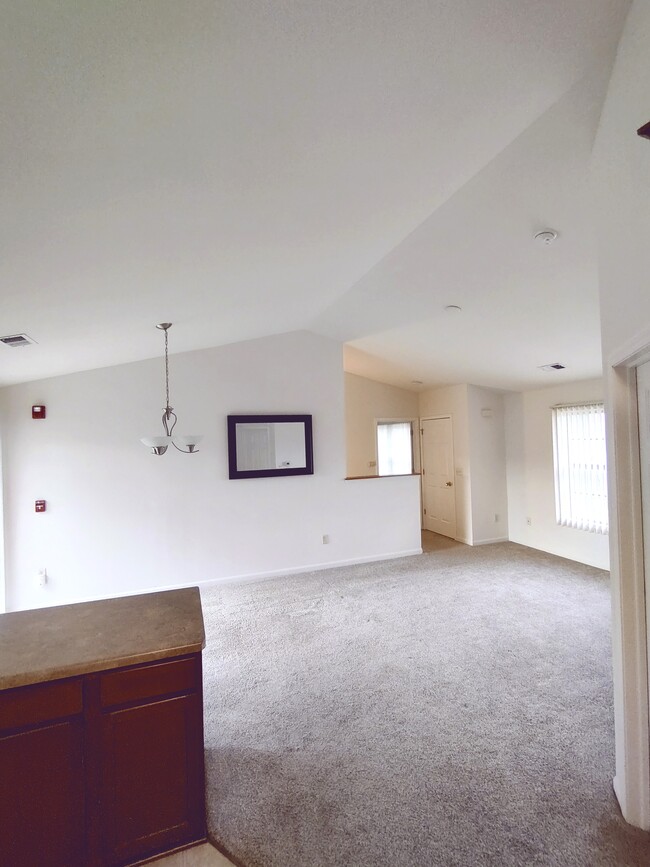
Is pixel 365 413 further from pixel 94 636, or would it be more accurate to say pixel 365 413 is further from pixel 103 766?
pixel 103 766

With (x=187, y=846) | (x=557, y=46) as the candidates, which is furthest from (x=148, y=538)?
(x=557, y=46)

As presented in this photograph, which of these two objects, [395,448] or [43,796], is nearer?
[43,796]

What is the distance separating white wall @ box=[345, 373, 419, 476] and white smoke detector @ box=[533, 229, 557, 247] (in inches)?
175

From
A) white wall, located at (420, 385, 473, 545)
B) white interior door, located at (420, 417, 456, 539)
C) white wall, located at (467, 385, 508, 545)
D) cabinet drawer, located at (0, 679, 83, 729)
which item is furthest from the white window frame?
cabinet drawer, located at (0, 679, 83, 729)

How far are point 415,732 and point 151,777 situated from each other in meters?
1.31

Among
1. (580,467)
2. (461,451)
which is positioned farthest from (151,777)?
(461,451)

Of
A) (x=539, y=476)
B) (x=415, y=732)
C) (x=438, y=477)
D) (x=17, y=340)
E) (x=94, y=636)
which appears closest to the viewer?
(x=94, y=636)

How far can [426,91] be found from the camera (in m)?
1.29

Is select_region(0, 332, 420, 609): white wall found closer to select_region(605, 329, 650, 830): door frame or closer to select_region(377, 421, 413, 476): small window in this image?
select_region(377, 421, 413, 476): small window

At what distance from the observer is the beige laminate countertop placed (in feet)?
4.27

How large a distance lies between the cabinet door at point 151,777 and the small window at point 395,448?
573cm

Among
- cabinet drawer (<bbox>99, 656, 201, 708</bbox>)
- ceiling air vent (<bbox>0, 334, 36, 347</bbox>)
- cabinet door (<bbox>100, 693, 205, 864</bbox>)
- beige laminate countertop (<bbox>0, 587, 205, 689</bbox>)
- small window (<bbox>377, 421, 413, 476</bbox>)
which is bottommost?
cabinet door (<bbox>100, 693, 205, 864</bbox>)

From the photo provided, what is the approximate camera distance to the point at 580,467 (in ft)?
15.3

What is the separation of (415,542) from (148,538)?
10.9ft
